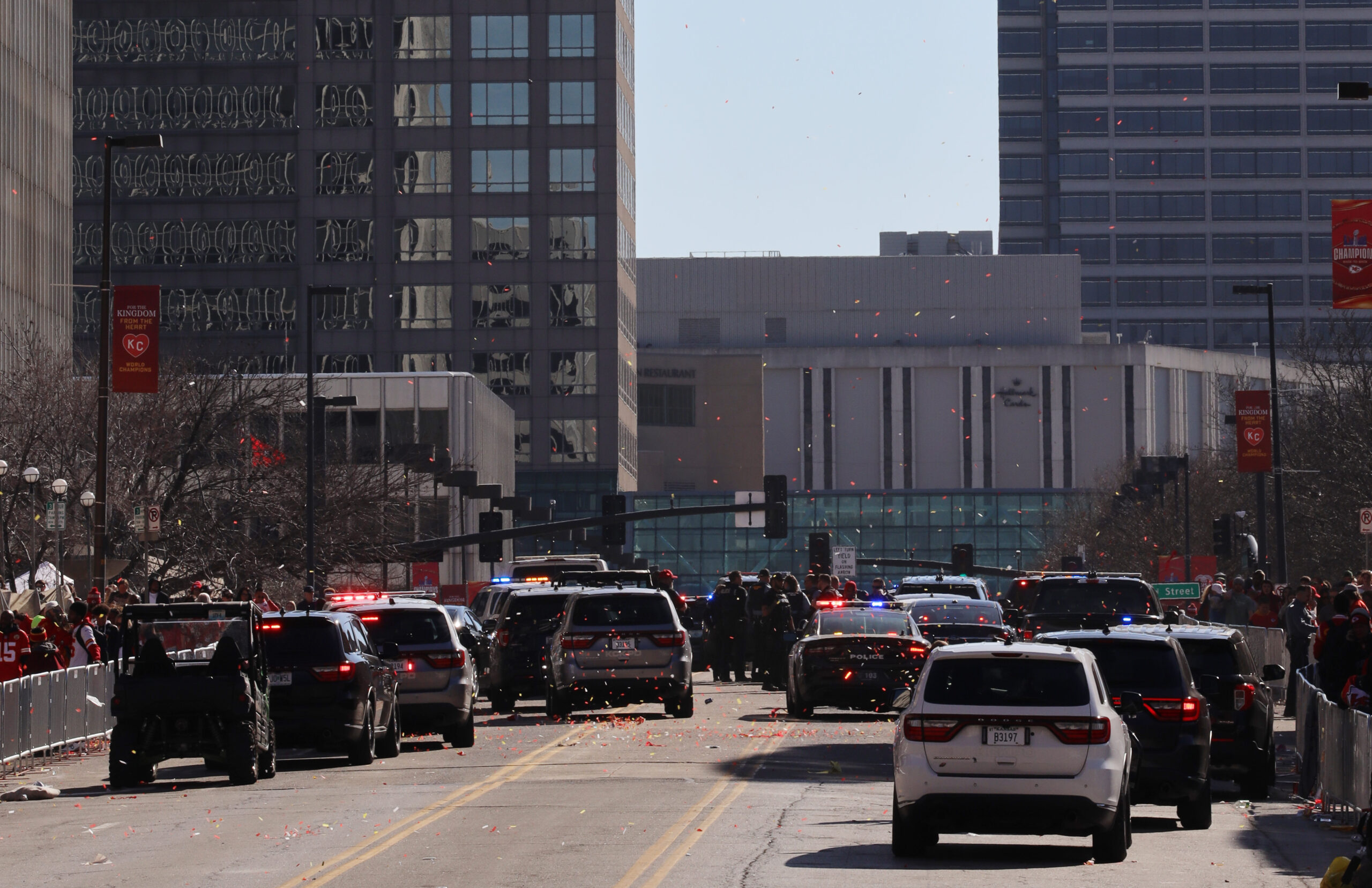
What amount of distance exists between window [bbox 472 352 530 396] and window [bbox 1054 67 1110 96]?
76.9m

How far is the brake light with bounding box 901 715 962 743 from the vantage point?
14750 mm

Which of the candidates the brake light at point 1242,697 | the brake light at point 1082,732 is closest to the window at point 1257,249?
the brake light at point 1242,697

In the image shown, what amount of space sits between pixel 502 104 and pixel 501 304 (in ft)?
33.6

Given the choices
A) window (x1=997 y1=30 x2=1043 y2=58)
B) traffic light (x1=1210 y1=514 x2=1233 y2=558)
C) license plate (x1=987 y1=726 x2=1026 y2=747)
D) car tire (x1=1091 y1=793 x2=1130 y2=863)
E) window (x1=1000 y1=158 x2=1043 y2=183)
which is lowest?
car tire (x1=1091 y1=793 x2=1130 y2=863)

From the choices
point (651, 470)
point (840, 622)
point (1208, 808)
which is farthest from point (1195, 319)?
point (1208, 808)

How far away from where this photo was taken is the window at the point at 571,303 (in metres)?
116

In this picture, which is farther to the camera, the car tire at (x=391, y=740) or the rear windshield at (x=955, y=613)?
the rear windshield at (x=955, y=613)

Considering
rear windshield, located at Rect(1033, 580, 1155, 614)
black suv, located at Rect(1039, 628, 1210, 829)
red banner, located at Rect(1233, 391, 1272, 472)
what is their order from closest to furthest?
black suv, located at Rect(1039, 628, 1210, 829) → rear windshield, located at Rect(1033, 580, 1155, 614) → red banner, located at Rect(1233, 391, 1272, 472)

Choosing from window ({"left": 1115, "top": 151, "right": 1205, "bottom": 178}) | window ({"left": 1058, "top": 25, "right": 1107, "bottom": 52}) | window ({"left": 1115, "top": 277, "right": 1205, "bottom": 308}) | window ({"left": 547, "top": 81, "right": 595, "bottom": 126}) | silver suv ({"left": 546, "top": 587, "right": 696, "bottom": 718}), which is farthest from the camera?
window ({"left": 1115, "top": 277, "right": 1205, "bottom": 308})

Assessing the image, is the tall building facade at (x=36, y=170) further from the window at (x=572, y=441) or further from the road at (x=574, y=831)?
the road at (x=574, y=831)

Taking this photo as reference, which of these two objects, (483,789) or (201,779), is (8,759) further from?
(483,789)

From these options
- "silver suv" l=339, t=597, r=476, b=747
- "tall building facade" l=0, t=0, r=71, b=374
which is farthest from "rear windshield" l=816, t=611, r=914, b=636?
"tall building facade" l=0, t=0, r=71, b=374

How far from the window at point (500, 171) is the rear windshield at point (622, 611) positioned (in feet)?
288

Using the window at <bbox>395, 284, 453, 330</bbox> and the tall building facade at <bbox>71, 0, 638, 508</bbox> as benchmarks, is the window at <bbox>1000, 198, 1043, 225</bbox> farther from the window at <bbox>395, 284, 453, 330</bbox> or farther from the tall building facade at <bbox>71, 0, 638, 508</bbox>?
the window at <bbox>395, 284, 453, 330</bbox>
